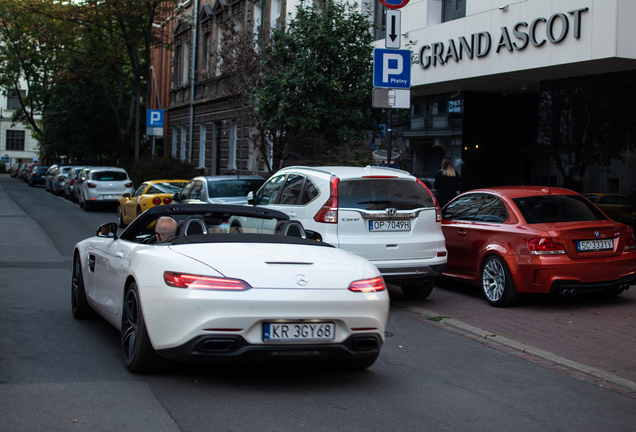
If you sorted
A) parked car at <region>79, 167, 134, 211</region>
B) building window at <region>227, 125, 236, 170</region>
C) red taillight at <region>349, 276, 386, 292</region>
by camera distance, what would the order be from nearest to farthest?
red taillight at <region>349, 276, 386, 292</region>
parked car at <region>79, 167, 134, 211</region>
building window at <region>227, 125, 236, 170</region>

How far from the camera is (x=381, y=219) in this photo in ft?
29.5

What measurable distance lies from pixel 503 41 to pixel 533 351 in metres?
10.5

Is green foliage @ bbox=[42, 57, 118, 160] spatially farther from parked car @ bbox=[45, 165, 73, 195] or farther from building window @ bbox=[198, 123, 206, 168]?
building window @ bbox=[198, 123, 206, 168]

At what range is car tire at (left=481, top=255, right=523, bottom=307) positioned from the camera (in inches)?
356

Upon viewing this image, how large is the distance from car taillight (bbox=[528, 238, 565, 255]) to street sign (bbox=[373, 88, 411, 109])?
13.3 feet

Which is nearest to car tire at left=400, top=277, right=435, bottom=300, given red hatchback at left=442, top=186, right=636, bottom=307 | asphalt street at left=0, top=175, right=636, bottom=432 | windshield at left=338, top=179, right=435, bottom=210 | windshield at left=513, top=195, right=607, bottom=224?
red hatchback at left=442, top=186, right=636, bottom=307

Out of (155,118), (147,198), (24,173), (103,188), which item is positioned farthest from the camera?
(24,173)

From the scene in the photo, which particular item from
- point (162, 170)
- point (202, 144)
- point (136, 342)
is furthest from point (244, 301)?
point (202, 144)

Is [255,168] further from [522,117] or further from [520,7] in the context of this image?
[520,7]

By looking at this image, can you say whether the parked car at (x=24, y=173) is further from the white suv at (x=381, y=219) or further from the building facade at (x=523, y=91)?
the white suv at (x=381, y=219)

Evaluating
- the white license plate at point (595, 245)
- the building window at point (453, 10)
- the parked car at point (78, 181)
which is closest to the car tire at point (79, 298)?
the white license plate at point (595, 245)

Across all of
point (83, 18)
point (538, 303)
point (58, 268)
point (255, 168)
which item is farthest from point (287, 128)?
point (83, 18)

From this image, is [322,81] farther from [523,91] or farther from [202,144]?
[202,144]

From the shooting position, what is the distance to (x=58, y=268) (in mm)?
11898
